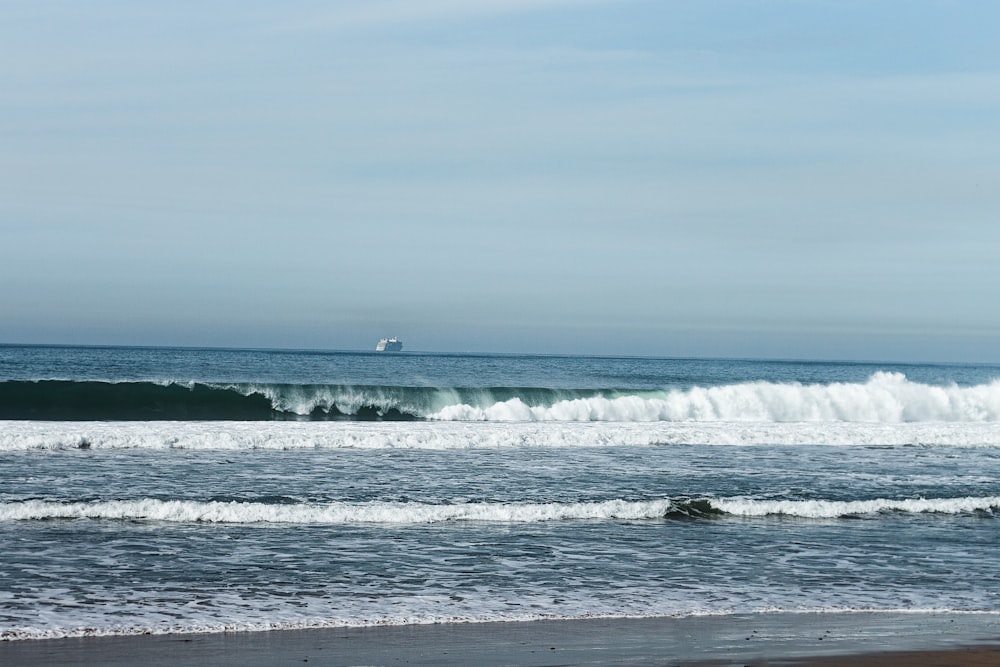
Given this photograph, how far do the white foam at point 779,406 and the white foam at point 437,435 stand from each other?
11553mm

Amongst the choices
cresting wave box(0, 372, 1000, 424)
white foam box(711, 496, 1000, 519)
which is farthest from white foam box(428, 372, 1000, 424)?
white foam box(711, 496, 1000, 519)

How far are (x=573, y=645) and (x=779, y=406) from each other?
32778 millimetres

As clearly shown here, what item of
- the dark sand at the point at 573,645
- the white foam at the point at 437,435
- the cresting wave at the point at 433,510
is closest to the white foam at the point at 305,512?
the cresting wave at the point at 433,510

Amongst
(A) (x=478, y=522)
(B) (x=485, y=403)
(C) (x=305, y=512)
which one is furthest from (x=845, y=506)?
(B) (x=485, y=403)

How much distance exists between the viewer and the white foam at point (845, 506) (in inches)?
513

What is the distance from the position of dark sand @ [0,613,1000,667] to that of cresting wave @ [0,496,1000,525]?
4.75 meters

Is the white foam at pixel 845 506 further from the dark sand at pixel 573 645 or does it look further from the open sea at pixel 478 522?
the dark sand at pixel 573 645

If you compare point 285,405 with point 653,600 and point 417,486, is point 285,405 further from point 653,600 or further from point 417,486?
point 653,600

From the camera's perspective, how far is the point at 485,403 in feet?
120

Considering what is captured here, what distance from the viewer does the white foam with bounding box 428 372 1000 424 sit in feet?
118

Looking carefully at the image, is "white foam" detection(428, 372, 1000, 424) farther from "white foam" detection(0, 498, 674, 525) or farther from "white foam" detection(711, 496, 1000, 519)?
"white foam" detection(0, 498, 674, 525)

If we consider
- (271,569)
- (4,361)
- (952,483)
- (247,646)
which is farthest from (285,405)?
(4,361)

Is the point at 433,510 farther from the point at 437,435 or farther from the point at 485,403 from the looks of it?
the point at 485,403

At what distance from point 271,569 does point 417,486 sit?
5257mm
